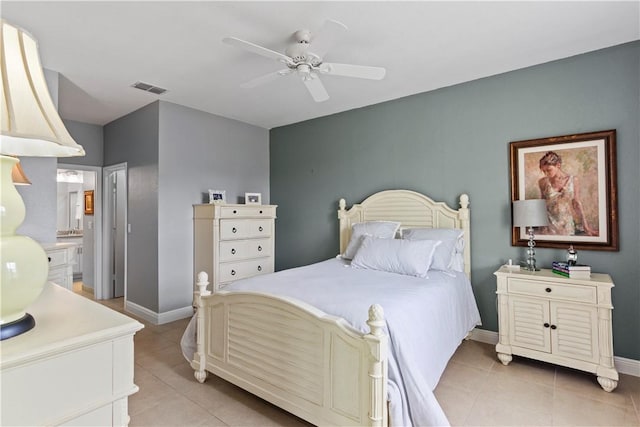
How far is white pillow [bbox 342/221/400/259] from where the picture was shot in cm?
343

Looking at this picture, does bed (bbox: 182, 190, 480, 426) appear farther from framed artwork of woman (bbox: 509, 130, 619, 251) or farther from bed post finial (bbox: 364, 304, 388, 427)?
framed artwork of woman (bbox: 509, 130, 619, 251)

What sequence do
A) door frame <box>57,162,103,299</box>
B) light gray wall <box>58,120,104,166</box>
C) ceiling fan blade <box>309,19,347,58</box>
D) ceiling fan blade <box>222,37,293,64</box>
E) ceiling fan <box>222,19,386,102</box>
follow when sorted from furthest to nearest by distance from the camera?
door frame <box>57,162,103,299</box> → light gray wall <box>58,120,104,166</box> → ceiling fan <box>222,19,386,102</box> → ceiling fan blade <box>222,37,293,64</box> → ceiling fan blade <box>309,19,347,58</box>

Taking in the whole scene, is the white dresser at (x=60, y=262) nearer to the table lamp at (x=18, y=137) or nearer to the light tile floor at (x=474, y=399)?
the light tile floor at (x=474, y=399)

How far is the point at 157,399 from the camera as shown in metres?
2.25

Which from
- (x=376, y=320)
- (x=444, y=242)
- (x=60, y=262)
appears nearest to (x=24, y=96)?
(x=376, y=320)

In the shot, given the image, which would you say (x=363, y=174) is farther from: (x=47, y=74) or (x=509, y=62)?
(x=47, y=74)

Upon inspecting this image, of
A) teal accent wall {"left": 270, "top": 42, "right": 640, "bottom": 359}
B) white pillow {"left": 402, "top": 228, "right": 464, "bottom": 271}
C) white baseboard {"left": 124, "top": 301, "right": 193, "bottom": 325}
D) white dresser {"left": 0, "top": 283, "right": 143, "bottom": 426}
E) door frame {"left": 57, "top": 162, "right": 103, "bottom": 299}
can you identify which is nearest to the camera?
white dresser {"left": 0, "top": 283, "right": 143, "bottom": 426}

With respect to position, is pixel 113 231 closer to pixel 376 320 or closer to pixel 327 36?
pixel 327 36

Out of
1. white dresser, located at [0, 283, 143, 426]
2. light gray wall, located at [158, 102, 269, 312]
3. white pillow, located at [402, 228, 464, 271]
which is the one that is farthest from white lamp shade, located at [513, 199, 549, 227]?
light gray wall, located at [158, 102, 269, 312]

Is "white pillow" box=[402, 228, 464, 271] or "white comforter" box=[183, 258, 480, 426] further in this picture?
"white pillow" box=[402, 228, 464, 271]

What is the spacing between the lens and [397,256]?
9.24ft

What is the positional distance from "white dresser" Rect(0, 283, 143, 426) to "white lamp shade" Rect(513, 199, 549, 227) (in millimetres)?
2901

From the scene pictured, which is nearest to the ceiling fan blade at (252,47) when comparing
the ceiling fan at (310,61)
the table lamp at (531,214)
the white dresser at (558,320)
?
the ceiling fan at (310,61)

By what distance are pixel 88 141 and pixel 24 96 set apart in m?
4.76
